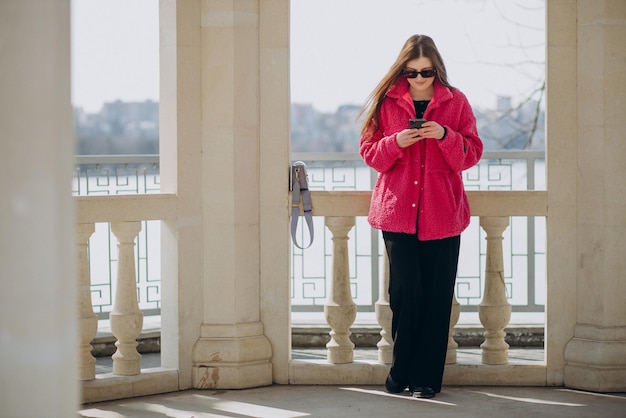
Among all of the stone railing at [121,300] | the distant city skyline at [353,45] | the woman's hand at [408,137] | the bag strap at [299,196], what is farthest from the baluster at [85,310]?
the distant city skyline at [353,45]

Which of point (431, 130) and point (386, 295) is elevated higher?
point (431, 130)

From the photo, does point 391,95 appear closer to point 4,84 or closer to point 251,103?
point 251,103

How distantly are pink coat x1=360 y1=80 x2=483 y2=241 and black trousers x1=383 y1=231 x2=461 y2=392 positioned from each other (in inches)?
3.8

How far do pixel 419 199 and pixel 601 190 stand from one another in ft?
3.24

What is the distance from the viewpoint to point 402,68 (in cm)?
545

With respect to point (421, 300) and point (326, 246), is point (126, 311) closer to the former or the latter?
point (421, 300)

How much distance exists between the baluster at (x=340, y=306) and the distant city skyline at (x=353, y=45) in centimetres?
273

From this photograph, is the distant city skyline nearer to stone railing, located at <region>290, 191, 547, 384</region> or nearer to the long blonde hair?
stone railing, located at <region>290, 191, 547, 384</region>

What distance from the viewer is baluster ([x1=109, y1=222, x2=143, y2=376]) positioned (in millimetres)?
5652

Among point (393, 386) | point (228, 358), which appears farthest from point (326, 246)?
point (393, 386)

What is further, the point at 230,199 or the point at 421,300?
the point at 230,199

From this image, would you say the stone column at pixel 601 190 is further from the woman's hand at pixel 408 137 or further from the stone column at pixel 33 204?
the stone column at pixel 33 204

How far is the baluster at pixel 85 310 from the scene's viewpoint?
549 cm

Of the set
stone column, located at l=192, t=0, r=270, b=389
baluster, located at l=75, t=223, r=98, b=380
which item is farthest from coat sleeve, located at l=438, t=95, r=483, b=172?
baluster, located at l=75, t=223, r=98, b=380
